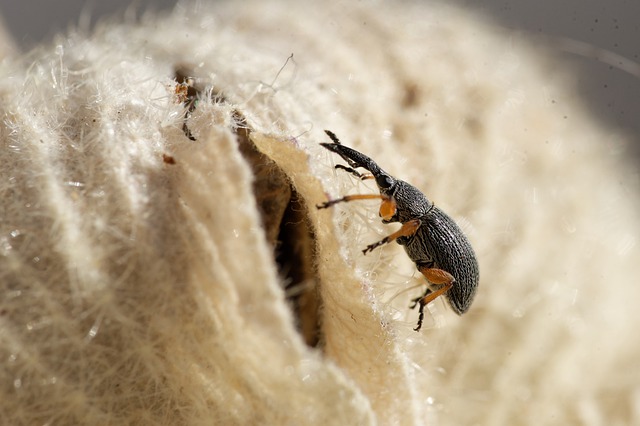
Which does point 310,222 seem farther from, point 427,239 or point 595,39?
point 595,39

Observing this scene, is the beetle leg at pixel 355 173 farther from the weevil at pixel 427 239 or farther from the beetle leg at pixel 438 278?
the beetle leg at pixel 438 278

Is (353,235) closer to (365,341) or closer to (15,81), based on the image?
(365,341)

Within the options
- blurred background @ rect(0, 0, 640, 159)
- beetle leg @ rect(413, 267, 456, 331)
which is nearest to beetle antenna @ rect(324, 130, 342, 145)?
beetle leg @ rect(413, 267, 456, 331)

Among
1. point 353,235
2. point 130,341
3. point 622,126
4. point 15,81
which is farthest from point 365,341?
point 622,126

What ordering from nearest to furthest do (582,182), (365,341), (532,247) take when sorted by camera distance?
(365,341) → (532,247) → (582,182)

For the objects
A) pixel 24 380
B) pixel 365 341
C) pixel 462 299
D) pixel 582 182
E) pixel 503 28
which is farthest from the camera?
pixel 503 28

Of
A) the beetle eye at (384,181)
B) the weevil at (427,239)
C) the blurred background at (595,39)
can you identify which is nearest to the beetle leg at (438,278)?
the weevil at (427,239)

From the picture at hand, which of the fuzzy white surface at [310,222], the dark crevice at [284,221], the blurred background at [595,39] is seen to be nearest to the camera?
the fuzzy white surface at [310,222]
